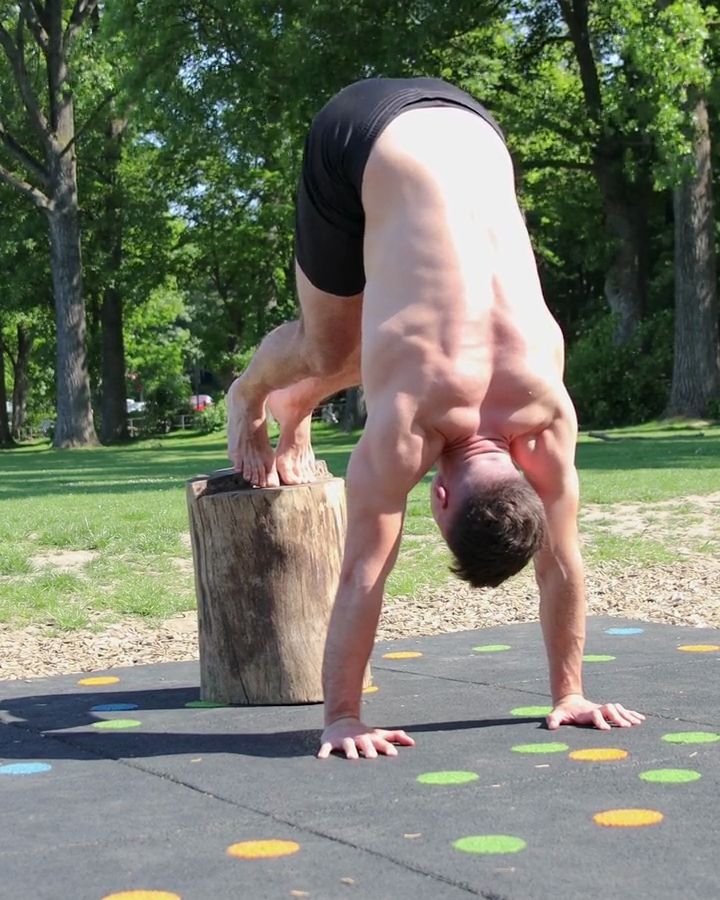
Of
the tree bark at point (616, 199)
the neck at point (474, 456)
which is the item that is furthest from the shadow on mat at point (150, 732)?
the tree bark at point (616, 199)

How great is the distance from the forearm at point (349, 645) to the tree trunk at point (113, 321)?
34.9m

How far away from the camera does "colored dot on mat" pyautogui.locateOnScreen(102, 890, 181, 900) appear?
322 cm

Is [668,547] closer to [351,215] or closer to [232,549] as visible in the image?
[232,549]

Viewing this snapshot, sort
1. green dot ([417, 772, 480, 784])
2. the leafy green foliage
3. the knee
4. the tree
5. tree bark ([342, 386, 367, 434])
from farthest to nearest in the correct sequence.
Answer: tree bark ([342, 386, 367, 434]) < the tree < the leafy green foliage < the knee < green dot ([417, 772, 480, 784])

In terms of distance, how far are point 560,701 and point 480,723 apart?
0.29 meters

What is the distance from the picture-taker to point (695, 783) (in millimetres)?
4105

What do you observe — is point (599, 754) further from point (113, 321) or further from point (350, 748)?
point (113, 321)

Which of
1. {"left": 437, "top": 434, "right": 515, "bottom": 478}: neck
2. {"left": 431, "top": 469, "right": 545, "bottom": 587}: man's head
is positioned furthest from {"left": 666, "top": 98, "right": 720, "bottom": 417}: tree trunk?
{"left": 431, "top": 469, "right": 545, "bottom": 587}: man's head

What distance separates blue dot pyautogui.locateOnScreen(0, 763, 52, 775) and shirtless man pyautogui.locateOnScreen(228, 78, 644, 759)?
91 centimetres

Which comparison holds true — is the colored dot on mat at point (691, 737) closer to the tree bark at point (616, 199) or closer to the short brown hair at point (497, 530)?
the short brown hair at point (497, 530)

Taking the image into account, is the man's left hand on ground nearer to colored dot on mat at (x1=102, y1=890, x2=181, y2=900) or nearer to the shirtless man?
the shirtless man

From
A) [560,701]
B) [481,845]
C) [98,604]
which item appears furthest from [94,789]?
[98,604]

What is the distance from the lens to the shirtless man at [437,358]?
4.51m

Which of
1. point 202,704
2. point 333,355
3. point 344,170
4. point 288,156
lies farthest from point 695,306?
point 344,170
